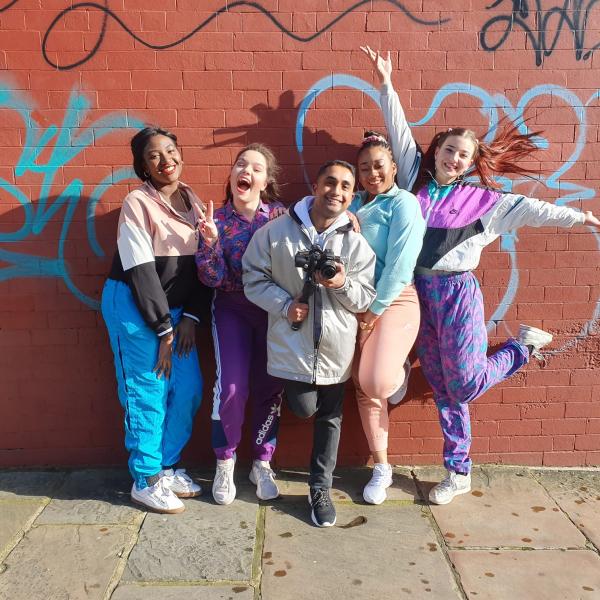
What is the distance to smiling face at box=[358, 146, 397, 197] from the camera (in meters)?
3.08

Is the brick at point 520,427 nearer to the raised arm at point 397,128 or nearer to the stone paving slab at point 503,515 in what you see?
the stone paving slab at point 503,515

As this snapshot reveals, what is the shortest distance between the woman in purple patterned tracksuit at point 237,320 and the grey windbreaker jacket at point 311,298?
240mm

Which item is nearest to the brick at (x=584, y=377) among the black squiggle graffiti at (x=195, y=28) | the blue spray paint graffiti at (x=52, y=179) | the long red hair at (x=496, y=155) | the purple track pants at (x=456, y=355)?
the purple track pants at (x=456, y=355)

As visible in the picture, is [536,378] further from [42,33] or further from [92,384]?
[42,33]

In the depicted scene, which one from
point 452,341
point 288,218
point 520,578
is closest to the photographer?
point 520,578

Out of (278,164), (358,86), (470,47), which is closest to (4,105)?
(278,164)

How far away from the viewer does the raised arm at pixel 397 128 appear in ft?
10.5

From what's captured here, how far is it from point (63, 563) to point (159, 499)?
56 centimetres

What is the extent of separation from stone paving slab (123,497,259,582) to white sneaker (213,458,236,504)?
4 centimetres

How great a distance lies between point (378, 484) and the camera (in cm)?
333

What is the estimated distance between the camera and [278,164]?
344 cm

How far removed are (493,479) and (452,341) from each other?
97cm

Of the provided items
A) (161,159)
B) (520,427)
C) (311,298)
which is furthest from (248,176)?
(520,427)

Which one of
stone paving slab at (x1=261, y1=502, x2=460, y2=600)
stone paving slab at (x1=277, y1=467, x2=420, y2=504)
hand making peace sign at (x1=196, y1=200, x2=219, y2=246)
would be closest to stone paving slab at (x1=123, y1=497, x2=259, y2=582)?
stone paving slab at (x1=261, y1=502, x2=460, y2=600)
